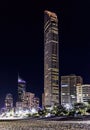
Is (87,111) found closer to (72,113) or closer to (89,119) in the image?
(72,113)

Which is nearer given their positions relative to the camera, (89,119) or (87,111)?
(89,119)

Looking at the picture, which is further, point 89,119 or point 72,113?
point 72,113

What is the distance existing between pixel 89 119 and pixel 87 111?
4293 cm

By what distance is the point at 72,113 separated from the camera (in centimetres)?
19875

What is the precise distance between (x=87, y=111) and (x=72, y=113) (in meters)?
7.39

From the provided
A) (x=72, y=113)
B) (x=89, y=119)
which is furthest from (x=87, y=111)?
(x=89, y=119)

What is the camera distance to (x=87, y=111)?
196 metres

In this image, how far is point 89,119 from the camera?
153 metres

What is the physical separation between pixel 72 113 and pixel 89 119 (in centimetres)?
4596
